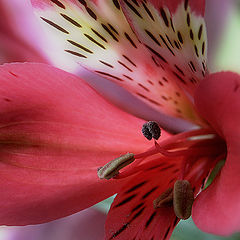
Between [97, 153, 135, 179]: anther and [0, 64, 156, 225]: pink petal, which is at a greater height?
Answer: [0, 64, 156, 225]: pink petal

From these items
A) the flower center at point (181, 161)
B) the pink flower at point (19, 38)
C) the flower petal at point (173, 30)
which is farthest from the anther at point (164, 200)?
the pink flower at point (19, 38)

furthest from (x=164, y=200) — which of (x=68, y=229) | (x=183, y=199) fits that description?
(x=68, y=229)

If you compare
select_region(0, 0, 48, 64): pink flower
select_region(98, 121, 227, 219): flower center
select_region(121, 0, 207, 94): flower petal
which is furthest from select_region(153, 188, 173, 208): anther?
select_region(0, 0, 48, 64): pink flower

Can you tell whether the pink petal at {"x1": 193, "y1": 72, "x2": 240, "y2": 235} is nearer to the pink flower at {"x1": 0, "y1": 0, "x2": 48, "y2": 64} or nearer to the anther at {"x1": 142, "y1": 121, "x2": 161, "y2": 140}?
the anther at {"x1": 142, "y1": 121, "x2": 161, "y2": 140}

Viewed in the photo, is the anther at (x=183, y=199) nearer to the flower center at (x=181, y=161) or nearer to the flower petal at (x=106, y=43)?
the flower center at (x=181, y=161)

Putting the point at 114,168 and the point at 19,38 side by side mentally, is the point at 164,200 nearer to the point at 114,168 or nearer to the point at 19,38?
the point at 114,168

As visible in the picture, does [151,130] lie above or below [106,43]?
below

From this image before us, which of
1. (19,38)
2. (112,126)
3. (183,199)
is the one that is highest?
(19,38)
